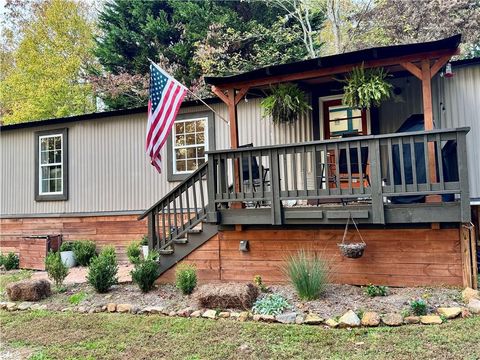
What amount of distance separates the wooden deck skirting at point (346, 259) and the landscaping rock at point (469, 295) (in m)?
0.28

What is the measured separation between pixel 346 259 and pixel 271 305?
135 centimetres

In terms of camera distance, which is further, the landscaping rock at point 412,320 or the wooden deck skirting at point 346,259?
the wooden deck skirting at point 346,259

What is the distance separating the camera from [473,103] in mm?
6027

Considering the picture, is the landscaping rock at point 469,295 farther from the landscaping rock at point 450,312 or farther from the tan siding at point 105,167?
the tan siding at point 105,167

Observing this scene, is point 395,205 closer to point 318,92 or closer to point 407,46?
point 407,46

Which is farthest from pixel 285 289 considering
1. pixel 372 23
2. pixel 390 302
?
pixel 372 23

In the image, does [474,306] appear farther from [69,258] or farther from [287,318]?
[69,258]

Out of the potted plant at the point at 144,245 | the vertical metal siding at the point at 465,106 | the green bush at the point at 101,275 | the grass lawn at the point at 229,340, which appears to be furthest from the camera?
the potted plant at the point at 144,245

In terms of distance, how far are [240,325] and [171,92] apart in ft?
11.4

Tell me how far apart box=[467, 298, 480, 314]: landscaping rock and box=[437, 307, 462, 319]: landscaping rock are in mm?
111

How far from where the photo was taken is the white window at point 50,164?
931 cm

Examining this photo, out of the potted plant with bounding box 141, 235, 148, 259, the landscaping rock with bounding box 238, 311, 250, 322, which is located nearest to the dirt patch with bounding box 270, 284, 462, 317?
the landscaping rock with bounding box 238, 311, 250, 322

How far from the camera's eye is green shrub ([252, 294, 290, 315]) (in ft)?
14.0

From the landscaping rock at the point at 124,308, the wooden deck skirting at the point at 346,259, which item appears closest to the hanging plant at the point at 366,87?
the wooden deck skirting at the point at 346,259
